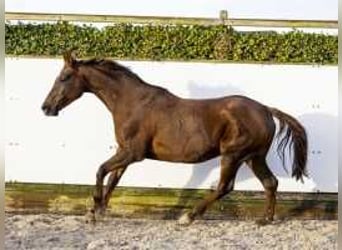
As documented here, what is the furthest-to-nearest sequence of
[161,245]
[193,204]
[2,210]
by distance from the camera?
[193,204] → [161,245] → [2,210]

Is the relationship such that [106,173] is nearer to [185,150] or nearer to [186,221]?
[185,150]

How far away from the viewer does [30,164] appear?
219 inches

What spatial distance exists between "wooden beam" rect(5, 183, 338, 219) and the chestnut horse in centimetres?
41

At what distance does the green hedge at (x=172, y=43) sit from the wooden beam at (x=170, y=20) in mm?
99

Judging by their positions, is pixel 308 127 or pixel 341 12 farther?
→ pixel 308 127

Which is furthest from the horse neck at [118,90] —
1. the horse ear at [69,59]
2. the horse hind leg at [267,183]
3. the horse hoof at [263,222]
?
the horse hoof at [263,222]

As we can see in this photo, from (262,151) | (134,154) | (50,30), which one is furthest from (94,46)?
(262,151)

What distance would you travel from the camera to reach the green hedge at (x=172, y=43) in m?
5.76

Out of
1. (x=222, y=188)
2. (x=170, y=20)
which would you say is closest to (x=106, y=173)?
(x=222, y=188)

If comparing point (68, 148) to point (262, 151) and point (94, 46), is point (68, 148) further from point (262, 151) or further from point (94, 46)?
point (262, 151)

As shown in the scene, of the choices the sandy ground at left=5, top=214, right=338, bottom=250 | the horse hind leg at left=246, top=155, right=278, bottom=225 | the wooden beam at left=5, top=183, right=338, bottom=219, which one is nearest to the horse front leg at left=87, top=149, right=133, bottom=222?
the sandy ground at left=5, top=214, right=338, bottom=250

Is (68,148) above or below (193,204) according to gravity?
above

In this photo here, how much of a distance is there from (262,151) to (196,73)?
950 millimetres

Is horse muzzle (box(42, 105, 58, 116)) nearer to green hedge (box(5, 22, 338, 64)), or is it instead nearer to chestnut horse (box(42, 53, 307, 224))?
chestnut horse (box(42, 53, 307, 224))
